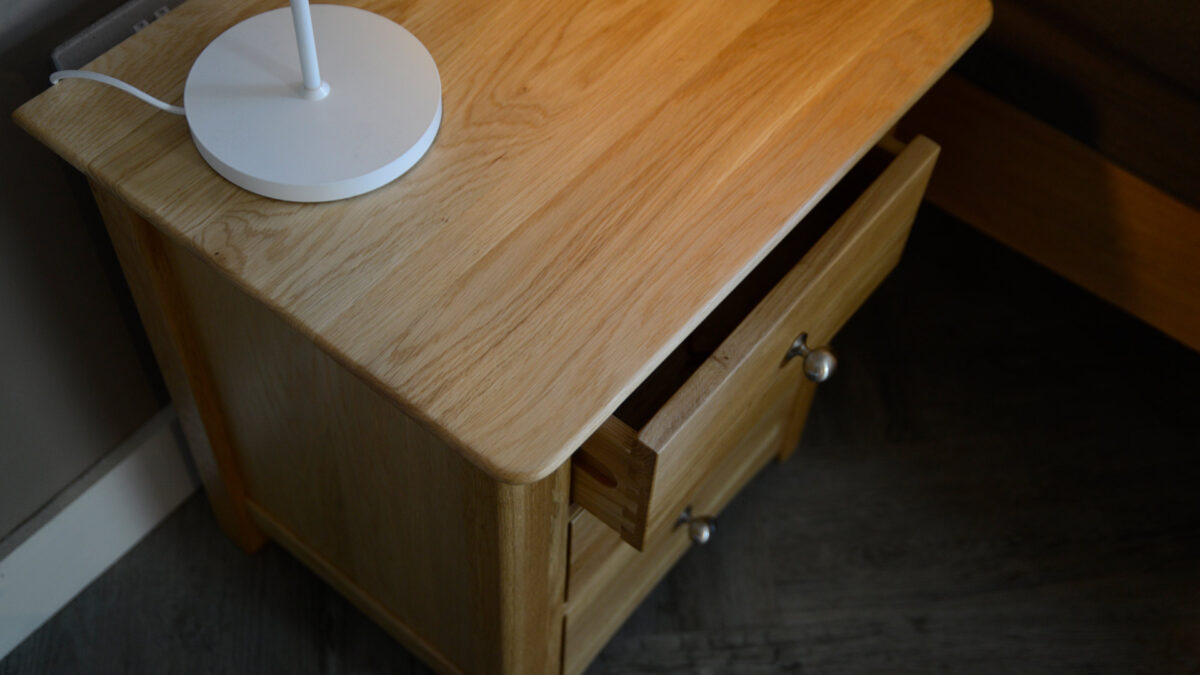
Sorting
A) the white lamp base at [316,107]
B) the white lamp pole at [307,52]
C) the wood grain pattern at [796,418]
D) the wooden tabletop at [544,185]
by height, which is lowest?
the wood grain pattern at [796,418]

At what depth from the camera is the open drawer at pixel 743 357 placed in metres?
0.75

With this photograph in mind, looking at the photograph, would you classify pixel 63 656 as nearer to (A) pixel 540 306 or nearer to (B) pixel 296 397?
(B) pixel 296 397

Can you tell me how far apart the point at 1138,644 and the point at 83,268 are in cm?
104

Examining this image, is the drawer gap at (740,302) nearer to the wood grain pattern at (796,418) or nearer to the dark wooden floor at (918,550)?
the wood grain pattern at (796,418)

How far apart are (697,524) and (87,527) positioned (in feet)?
1.88

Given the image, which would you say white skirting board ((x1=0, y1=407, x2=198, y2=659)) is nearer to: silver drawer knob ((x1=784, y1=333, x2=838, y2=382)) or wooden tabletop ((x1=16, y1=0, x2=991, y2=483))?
wooden tabletop ((x1=16, y1=0, x2=991, y2=483))

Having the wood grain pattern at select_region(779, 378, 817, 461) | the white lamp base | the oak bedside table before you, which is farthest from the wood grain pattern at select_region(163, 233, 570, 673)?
the wood grain pattern at select_region(779, 378, 817, 461)

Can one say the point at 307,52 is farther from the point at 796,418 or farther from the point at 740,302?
the point at 796,418

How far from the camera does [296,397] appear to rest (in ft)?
2.82

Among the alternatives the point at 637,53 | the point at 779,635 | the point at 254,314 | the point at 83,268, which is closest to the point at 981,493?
the point at 779,635

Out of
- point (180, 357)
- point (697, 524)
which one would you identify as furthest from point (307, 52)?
point (697, 524)

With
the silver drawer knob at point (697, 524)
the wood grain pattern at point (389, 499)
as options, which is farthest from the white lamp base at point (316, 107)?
the silver drawer knob at point (697, 524)

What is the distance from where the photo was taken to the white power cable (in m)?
0.74

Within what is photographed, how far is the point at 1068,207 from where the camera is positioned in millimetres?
1109
